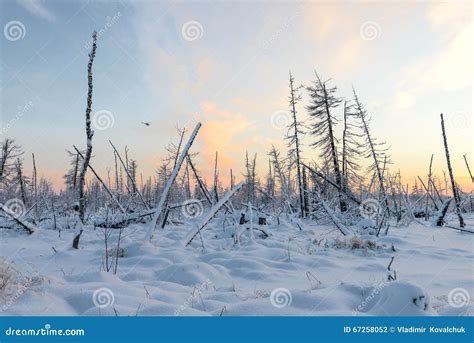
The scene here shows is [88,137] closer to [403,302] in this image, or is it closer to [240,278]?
[240,278]

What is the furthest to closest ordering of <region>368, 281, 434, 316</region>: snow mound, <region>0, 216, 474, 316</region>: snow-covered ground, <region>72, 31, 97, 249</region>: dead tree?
<region>72, 31, 97, 249</region>: dead tree
<region>0, 216, 474, 316</region>: snow-covered ground
<region>368, 281, 434, 316</region>: snow mound

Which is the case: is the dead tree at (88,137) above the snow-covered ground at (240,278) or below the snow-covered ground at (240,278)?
above

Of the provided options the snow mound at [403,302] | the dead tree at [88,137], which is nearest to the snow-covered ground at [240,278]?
the snow mound at [403,302]

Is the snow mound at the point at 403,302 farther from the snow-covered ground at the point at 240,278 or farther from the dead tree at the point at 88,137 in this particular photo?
the dead tree at the point at 88,137

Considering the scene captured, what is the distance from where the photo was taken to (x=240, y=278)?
407 centimetres

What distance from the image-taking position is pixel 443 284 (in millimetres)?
3553

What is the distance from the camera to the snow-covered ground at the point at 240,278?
8.50ft

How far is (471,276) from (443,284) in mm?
621

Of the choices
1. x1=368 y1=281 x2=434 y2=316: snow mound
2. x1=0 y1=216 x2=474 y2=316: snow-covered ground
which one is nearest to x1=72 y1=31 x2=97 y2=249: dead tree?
x1=0 y1=216 x2=474 y2=316: snow-covered ground

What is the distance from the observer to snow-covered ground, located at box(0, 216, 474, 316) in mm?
2592

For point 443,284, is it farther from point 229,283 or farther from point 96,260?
point 96,260

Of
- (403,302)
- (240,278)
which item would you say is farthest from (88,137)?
(403,302)

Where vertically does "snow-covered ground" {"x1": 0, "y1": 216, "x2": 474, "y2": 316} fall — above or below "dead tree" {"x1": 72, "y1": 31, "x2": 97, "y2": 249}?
below

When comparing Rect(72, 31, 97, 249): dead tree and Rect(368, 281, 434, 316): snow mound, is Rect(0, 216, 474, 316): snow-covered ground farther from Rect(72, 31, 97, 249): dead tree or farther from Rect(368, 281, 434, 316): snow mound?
Rect(72, 31, 97, 249): dead tree
